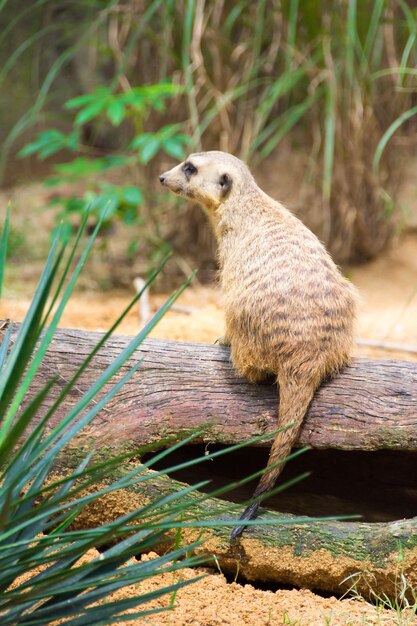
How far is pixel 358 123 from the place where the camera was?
4.48 m

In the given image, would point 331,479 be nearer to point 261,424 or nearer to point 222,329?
point 261,424

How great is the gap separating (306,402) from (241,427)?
0.22m

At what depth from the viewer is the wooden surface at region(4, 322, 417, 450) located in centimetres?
222

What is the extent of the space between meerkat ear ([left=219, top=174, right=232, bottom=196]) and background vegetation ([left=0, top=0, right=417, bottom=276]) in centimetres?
132

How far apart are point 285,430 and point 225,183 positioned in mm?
1009

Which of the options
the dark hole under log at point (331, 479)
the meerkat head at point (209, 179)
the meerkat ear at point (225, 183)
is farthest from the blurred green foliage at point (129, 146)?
the dark hole under log at point (331, 479)

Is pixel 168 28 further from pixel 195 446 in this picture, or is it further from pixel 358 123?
pixel 195 446

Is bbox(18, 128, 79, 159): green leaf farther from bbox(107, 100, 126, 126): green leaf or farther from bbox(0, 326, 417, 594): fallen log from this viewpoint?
bbox(0, 326, 417, 594): fallen log

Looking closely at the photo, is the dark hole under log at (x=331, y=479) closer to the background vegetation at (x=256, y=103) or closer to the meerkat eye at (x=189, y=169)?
the meerkat eye at (x=189, y=169)

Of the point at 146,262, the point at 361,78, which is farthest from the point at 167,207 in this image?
the point at 361,78

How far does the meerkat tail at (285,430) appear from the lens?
6.93 feet

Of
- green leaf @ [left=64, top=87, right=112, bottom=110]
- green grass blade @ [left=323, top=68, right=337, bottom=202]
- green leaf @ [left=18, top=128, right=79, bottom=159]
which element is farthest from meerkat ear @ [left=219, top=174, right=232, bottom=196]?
green leaf @ [left=18, top=128, right=79, bottom=159]

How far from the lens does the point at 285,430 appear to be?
2137 mm

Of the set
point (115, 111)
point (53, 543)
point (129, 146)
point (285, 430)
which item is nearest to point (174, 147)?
point (115, 111)
